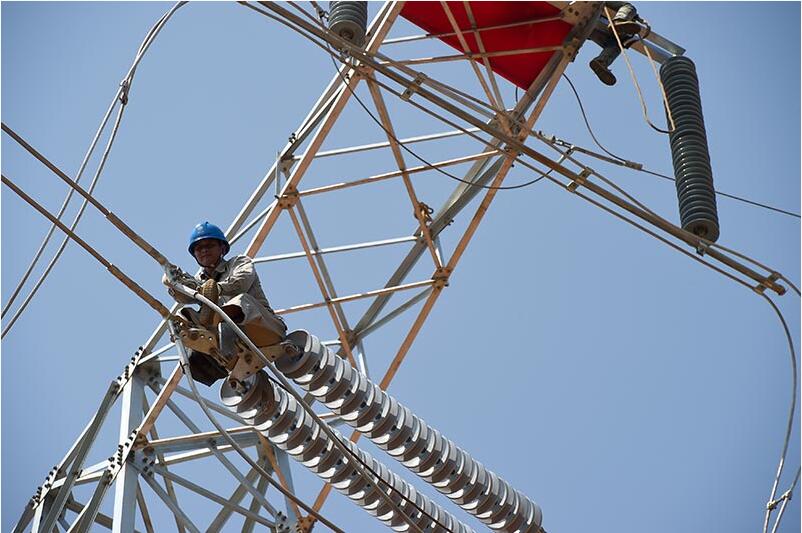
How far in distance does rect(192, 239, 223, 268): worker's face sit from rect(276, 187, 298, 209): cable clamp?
8.35ft

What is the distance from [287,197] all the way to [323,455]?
9.61ft

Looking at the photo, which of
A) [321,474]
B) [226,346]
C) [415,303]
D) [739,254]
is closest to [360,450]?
[321,474]

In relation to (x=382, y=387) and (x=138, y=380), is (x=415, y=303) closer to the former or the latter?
(x=382, y=387)

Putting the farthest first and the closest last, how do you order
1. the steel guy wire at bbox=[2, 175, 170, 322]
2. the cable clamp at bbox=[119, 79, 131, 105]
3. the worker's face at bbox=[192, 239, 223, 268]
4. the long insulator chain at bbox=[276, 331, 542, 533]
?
the cable clamp at bbox=[119, 79, 131, 105] < the long insulator chain at bbox=[276, 331, 542, 533] < the worker's face at bbox=[192, 239, 223, 268] < the steel guy wire at bbox=[2, 175, 170, 322]

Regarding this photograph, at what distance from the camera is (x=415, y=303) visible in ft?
55.2

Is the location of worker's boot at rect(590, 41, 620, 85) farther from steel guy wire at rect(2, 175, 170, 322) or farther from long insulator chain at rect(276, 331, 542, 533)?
steel guy wire at rect(2, 175, 170, 322)

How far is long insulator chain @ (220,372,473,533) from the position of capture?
45.7 ft

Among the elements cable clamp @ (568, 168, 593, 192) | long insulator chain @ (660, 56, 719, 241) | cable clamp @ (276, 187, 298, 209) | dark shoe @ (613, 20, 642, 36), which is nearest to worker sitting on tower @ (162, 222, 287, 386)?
cable clamp @ (276, 187, 298, 209)

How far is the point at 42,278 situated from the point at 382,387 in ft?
12.7

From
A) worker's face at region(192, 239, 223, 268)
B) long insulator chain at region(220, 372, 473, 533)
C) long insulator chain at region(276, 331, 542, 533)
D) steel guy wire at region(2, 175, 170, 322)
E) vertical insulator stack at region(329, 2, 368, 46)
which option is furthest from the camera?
vertical insulator stack at region(329, 2, 368, 46)

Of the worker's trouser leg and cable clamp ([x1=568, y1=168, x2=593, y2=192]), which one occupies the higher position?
the worker's trouser leg

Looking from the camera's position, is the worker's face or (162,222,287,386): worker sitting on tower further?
the worker's face

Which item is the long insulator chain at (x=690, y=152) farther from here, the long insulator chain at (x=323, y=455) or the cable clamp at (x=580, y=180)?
the long insulator chain at (x=323, y=455)

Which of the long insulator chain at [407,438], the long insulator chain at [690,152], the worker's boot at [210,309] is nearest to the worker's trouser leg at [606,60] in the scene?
the long insulator chain at [690,152]
